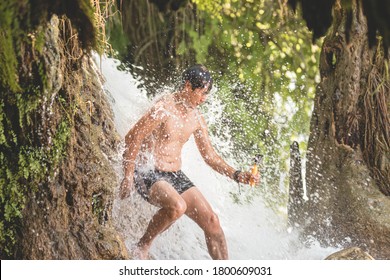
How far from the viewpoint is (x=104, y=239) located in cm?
338

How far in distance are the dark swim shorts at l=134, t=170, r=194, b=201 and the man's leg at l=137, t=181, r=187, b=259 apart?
0.03 metres

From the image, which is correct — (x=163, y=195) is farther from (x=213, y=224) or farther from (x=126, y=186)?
(x=213, y=224)

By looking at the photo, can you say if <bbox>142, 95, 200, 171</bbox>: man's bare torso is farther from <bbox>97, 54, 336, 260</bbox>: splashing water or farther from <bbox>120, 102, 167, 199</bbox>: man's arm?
<bbox>97, 54, 336, 260</bbox>: splashing water

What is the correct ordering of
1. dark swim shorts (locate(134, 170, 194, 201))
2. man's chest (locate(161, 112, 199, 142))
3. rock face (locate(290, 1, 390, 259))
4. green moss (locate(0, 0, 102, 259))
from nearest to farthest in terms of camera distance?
green moss (locate(0, 0, 102, 259)), dark swim shorts (locate(134, 170, 194, 201)), man's chest (locate(161, 112, 199, 142)), rock face (locate(290, 1, 390, 259))

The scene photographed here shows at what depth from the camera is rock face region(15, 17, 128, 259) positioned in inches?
125

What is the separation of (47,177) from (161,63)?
12.1ft

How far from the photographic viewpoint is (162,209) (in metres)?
3.61

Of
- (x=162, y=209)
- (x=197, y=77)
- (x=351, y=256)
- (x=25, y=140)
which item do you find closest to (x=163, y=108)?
(x=197, y=77)

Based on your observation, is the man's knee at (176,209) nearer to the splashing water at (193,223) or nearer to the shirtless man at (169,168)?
the shirtless man at (169,168)

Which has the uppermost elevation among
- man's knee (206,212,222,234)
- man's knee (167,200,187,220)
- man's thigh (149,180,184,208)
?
man's thigh (149,180,184,208)

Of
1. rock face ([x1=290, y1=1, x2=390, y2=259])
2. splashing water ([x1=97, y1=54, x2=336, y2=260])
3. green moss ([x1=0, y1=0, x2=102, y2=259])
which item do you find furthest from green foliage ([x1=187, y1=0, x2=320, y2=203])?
green moss ([x1=0, y1=0, x2=102, y2=259])

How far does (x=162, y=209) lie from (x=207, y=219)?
279 millimetres
